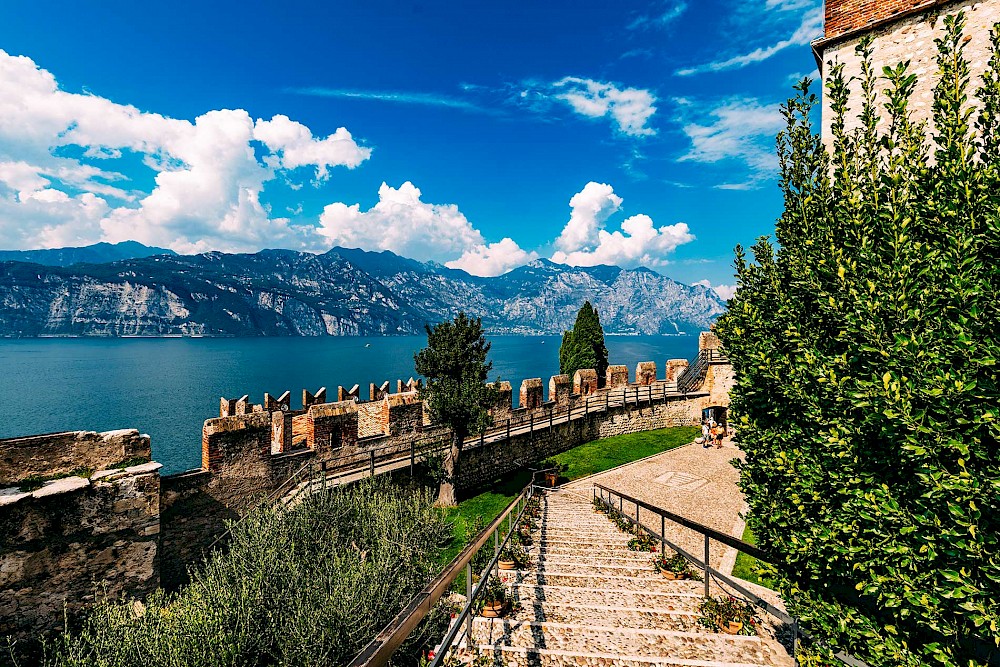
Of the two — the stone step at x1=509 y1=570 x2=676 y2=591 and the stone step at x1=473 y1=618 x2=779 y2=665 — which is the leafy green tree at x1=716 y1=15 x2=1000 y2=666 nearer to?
the stone step at x1=473 y1=618 x2=779 y2=665

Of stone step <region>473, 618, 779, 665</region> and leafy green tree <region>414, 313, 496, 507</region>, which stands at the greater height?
leafy green tree <region>414, 313, 496, 507</region>

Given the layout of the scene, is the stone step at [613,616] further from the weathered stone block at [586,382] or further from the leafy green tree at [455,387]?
the weathered stone block at [586,382]

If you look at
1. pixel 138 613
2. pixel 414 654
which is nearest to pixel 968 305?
pixel 414 654

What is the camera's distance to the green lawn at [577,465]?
14.4 meters

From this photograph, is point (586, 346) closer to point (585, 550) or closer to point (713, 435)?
point (713, 435)

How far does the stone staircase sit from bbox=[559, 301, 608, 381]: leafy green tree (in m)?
26.5

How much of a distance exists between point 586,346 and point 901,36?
27.6m

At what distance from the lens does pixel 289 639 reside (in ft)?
19.9

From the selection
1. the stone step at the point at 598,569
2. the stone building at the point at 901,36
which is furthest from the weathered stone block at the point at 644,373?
the stone building at the point at 901,36

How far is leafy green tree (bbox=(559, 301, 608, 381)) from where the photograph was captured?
33.9 metres

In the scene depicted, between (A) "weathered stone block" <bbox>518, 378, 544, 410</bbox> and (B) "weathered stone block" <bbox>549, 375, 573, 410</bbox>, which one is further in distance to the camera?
(B) "weathered stone block" <bbox>549, 375, 573, 410</bbox>

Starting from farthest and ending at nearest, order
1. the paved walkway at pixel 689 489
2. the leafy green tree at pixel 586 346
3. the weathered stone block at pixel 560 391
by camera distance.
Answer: the leafy green tree at pixel 586 346
the weathered stone block at pixel 560 391
the paved walkway at pixel 689 489

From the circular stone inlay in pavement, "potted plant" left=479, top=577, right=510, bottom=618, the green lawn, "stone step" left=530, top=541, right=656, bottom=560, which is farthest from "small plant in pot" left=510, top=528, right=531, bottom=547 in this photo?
the circular stone inlay in pavement

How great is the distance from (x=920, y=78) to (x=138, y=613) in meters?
15.6
